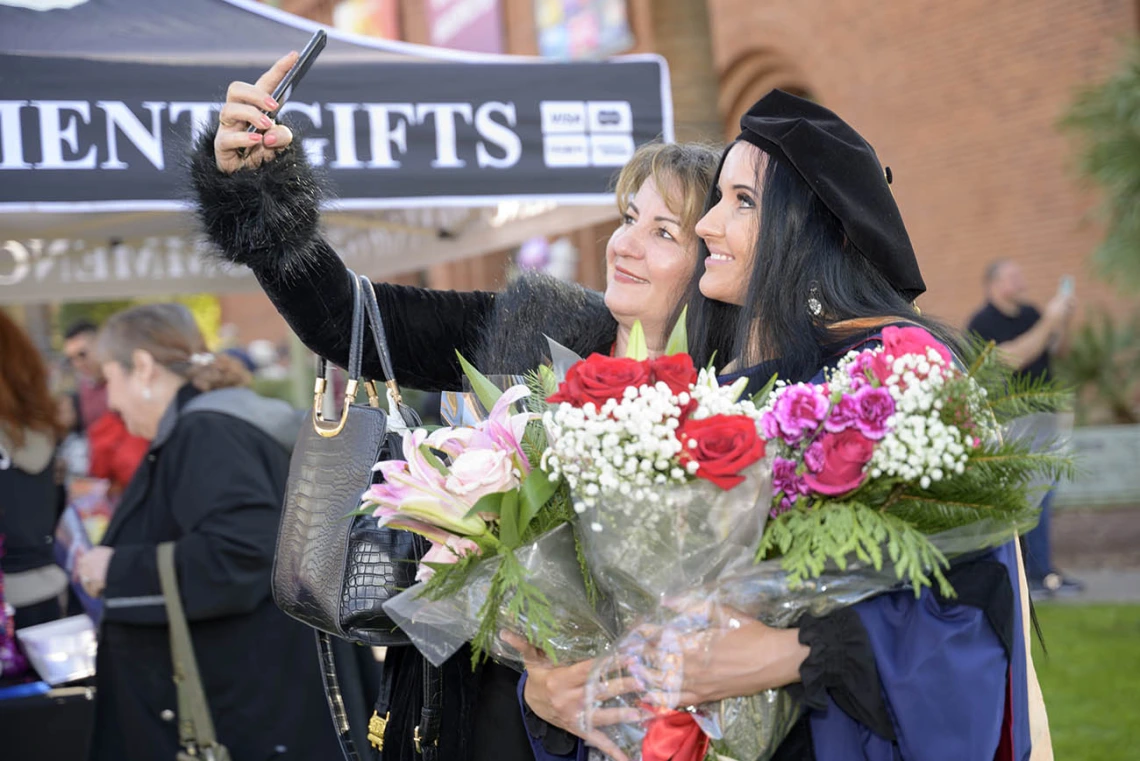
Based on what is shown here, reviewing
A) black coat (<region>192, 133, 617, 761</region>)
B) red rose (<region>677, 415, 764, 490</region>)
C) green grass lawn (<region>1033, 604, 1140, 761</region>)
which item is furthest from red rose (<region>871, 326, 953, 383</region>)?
green grass lawn (<region>1033, 604, 1140, 761</region>)

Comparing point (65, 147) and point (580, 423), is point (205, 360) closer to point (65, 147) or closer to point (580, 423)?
point (65, 147)

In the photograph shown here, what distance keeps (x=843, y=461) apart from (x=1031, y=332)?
660cm

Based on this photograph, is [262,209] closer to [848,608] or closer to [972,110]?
[848,608]

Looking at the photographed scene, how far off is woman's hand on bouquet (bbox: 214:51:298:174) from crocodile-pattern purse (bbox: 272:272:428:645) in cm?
53

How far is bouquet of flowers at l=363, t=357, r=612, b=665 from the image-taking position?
2.02 m

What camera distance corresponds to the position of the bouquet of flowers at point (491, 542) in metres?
2.02

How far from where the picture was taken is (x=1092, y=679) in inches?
238

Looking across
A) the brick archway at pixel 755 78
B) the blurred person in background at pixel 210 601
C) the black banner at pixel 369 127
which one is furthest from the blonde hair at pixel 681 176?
the brick archway at pixel 755 78

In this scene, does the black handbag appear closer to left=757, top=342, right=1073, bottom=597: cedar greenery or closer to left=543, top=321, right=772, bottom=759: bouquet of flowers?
left=543, top=321, right=772, bottom=759: bouquet of flowers

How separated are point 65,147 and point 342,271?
3.61 ft

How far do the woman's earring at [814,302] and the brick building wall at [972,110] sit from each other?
27.0 ft

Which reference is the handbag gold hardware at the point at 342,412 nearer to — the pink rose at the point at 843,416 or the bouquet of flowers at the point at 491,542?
the bouquet of flowers at the point at 491,542

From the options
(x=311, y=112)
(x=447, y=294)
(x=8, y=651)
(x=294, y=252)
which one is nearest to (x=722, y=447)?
(x=294, y=252)

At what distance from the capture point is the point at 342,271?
2.88 metres
